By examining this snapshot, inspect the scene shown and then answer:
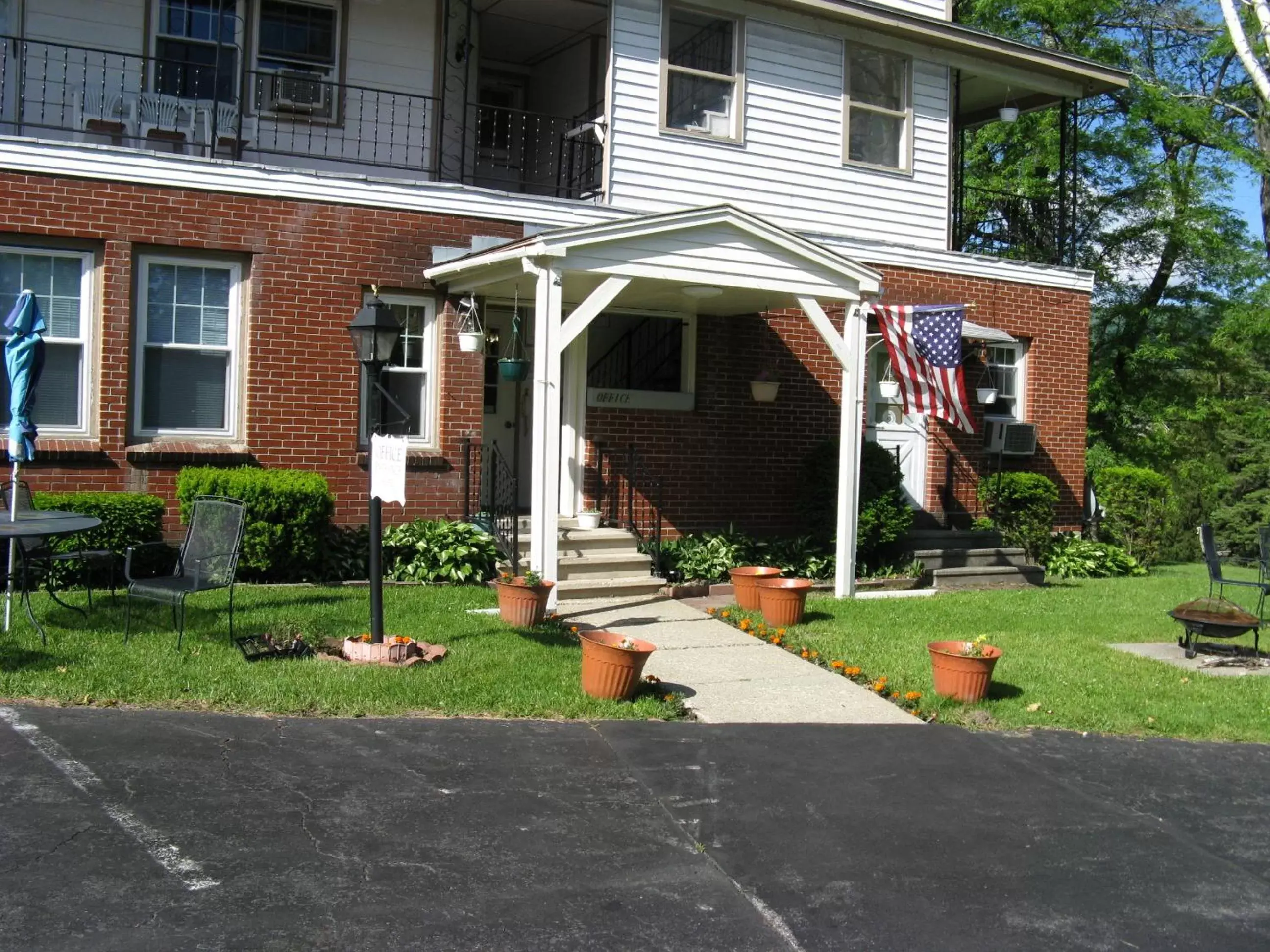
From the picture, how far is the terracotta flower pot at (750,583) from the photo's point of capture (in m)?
11.0

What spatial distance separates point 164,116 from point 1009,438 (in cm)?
1030

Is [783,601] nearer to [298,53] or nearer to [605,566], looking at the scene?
[605,566]

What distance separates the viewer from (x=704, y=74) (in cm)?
1363

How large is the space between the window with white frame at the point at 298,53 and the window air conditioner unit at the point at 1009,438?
8.67 m

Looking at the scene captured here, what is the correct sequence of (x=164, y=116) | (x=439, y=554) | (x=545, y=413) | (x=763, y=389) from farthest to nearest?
(x=763, y=389)
(x=164, y=116)
(x=439, y=554)
(x=545, y=413)

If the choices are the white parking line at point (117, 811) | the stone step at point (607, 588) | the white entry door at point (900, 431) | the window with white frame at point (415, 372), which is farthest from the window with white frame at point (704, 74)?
the white parking line at point (117, 811)

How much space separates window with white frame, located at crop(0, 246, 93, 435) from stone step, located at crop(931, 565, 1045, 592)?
28.5ft

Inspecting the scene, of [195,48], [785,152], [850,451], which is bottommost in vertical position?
[850,451]

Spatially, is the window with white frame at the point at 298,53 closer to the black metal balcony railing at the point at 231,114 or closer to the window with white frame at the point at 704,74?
the black metal balcony railing at the point at 231,114

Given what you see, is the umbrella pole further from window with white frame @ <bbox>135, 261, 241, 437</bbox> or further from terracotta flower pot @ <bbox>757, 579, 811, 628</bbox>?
terracotta flower pot @ <bbox>757, 579, 811, 628</bbox>

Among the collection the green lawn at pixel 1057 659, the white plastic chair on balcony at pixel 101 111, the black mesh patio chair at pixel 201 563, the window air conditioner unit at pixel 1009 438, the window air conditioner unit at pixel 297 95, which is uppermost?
the window air conditioner unit at pixel 297 95

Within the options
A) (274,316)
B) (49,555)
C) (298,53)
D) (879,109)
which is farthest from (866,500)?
(49,555)

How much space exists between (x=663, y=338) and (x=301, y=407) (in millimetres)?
4121

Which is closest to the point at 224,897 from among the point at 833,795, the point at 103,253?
the point at 833,795
